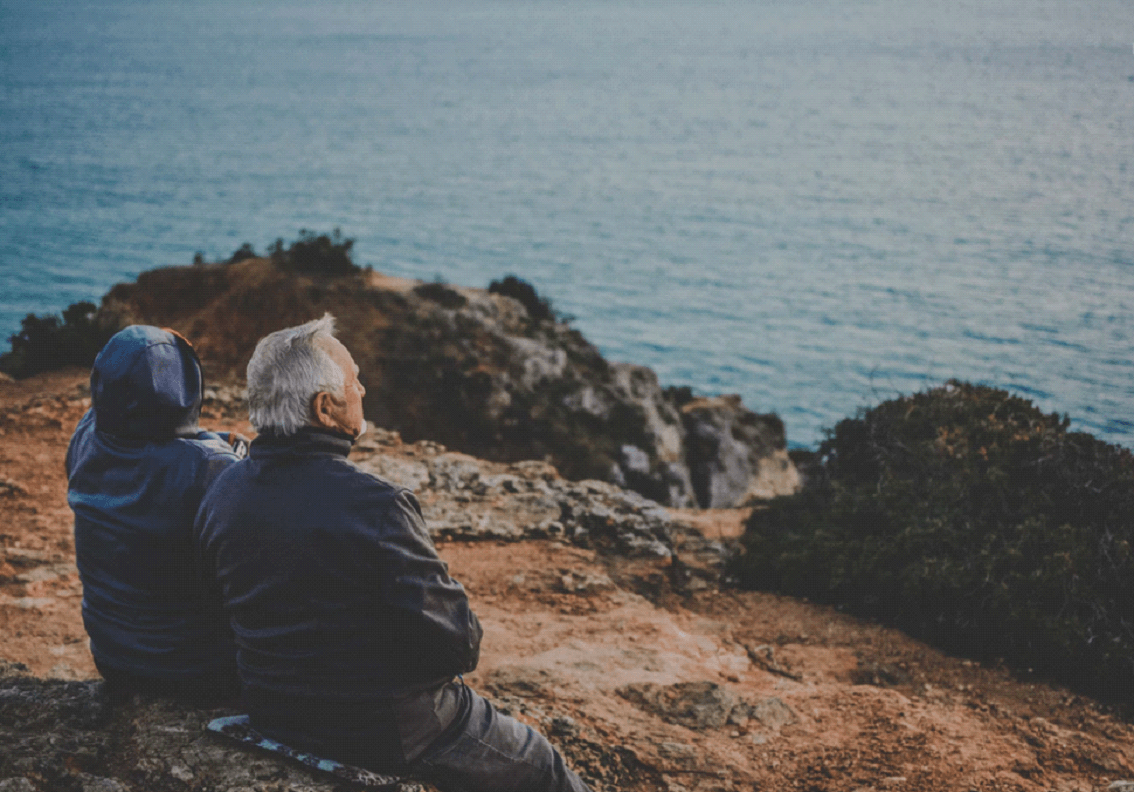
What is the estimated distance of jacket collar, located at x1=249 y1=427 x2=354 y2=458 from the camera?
2943mm

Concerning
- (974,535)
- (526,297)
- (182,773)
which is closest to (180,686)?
(182,773)

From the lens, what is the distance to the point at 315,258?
20.8 metres

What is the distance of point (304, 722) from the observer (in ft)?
10.5

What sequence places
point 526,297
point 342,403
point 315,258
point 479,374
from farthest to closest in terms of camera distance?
point 526,297 → point 315,258 → point 479,374 → point 342,403

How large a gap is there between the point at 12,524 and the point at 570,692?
18.7ft

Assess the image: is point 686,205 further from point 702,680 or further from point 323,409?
point 323,409

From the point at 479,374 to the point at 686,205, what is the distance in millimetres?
54485

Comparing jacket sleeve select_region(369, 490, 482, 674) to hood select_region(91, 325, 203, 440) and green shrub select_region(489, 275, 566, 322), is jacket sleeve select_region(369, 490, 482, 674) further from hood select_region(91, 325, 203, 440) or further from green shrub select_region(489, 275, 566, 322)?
green shrub select_region(489, 275, 566, 322)

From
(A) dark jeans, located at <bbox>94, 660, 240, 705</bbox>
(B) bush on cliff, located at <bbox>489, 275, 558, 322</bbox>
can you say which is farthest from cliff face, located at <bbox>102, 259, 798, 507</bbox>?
(A) dark jeans, located at <bbox>94, 660, 240, 705</bbox>

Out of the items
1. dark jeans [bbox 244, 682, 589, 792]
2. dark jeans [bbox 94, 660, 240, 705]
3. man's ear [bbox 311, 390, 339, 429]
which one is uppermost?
man's ear [bbox 311, 390, 339, 429]

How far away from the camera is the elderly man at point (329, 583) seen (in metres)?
2.87

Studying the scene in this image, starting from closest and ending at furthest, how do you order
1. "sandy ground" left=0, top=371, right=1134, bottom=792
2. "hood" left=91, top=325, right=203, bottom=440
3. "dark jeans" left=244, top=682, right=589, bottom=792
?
"dark jeans" left=244, top=682, right=589, bottom=792 < "hood" left=91, top=325, right=203, bottom=440 < "sandy ground" left=0, top=371, right=1134, bottom=792

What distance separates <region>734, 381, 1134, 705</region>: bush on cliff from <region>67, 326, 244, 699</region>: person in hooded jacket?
6551 mm

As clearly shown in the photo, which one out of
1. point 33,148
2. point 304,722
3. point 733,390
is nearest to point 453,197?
point 33,148
